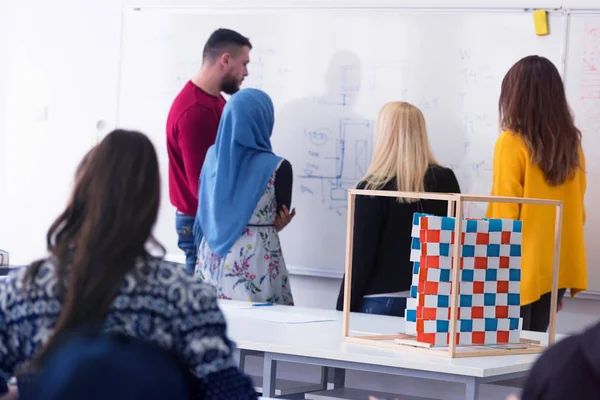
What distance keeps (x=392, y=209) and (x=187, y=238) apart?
1.42 m

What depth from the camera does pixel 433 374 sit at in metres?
2.43

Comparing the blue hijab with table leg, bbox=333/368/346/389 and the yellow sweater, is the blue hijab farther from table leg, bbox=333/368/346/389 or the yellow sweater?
the yellow sweater

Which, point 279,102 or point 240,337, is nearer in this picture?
point 240,337

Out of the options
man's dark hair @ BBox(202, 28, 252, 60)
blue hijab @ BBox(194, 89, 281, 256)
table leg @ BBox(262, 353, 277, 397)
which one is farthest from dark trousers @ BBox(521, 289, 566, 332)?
man's dark hair @ BBox(202, 28, 252, 60)

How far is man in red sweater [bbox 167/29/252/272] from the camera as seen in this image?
4430mm

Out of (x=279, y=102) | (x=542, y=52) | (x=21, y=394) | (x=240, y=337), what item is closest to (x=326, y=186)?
(x=279, y=102)

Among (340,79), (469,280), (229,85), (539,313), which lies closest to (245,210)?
(229,85)

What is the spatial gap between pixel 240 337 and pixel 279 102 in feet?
7.24

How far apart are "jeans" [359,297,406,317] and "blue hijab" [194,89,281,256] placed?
2.10 ft

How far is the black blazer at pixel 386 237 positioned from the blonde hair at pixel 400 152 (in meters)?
0.04

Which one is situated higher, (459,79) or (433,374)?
(459,79)

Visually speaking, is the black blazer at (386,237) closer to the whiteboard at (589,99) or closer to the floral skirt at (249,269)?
the floral skirt at (249,269)

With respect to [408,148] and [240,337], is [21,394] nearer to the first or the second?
→ [240,337]

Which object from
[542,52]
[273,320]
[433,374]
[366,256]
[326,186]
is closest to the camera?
[433,374]
